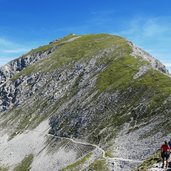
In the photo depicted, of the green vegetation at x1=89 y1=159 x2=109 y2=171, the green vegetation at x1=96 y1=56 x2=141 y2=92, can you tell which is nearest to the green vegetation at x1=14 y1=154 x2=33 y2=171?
the green vegetation at x1=96 y1=56 x2=141 y2=92

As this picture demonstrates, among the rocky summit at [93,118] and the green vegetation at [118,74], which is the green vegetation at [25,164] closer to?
the rocky summit at [93,118]

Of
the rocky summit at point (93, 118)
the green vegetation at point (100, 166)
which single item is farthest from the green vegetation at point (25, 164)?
the green vegetation at point (100, 166)

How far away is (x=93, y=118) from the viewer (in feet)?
397

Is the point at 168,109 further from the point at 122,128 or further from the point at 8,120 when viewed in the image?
the point at 8,120

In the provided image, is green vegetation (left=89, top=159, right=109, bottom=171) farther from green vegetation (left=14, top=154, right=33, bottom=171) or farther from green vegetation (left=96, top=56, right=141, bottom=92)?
green vegetation (left=96, top=56, right=141, bottom=92)

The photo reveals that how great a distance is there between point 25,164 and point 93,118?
28236mm

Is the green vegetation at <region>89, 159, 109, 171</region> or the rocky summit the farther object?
the rocky summit

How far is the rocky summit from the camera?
85.4 metres

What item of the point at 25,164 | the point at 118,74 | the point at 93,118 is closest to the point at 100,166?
the point at 93,118

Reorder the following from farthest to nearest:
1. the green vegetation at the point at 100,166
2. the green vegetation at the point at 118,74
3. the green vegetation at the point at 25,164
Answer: the green vegetation at the point at 118,74 < the green vegetation at the point at 25,164 < the green vegetation at the point at 100,166

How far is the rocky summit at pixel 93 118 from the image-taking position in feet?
280

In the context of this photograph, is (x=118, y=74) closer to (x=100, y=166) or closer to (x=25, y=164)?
(x=25, y=164)

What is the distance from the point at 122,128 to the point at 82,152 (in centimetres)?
1374

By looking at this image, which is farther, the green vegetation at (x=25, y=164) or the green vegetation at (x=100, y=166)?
the green vegetation at (x=25, y=164)
